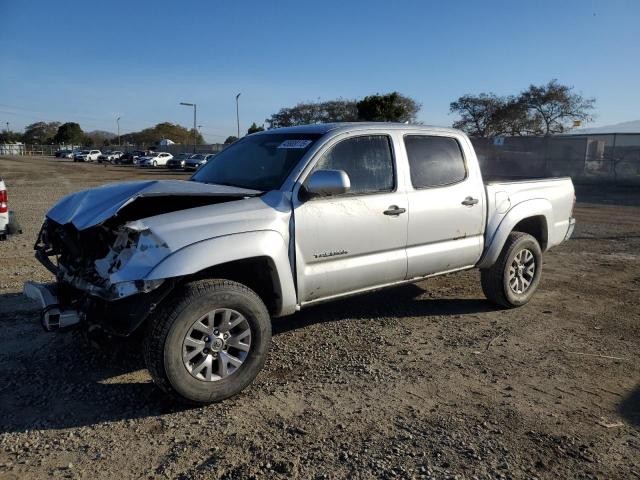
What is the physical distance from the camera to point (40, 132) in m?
131

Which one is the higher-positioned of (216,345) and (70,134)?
(70,134)

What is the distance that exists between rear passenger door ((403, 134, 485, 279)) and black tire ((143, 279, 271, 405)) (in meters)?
1.65

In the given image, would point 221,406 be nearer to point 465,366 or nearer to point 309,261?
point 309,261

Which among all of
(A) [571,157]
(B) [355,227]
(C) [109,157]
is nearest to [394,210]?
(B) [355,227]

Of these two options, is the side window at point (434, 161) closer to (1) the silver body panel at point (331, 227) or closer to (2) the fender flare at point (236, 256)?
(1) the silver body panel at point (331, 227)

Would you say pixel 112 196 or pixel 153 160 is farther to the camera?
pixel 153 160

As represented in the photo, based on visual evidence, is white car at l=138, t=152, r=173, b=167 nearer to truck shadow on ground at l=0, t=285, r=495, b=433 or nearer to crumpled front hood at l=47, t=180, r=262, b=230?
truck shadow on ground at l=0, t=285, r=495, b=433

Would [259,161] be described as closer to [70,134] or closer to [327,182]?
[327,182]

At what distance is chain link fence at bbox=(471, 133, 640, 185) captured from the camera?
75.5 ft

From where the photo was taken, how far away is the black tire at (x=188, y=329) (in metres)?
3.34

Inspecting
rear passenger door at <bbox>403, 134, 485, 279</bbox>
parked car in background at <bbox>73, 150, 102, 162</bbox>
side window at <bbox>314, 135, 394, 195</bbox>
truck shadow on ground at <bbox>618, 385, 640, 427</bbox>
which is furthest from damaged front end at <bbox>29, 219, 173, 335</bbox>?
parked car in background at <bbox>73, 150, 102, 162</bbox>

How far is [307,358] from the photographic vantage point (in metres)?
4.36

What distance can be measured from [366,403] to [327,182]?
1.56 meters

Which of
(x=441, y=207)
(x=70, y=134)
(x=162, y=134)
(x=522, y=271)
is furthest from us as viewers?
(x=162, y=134)
